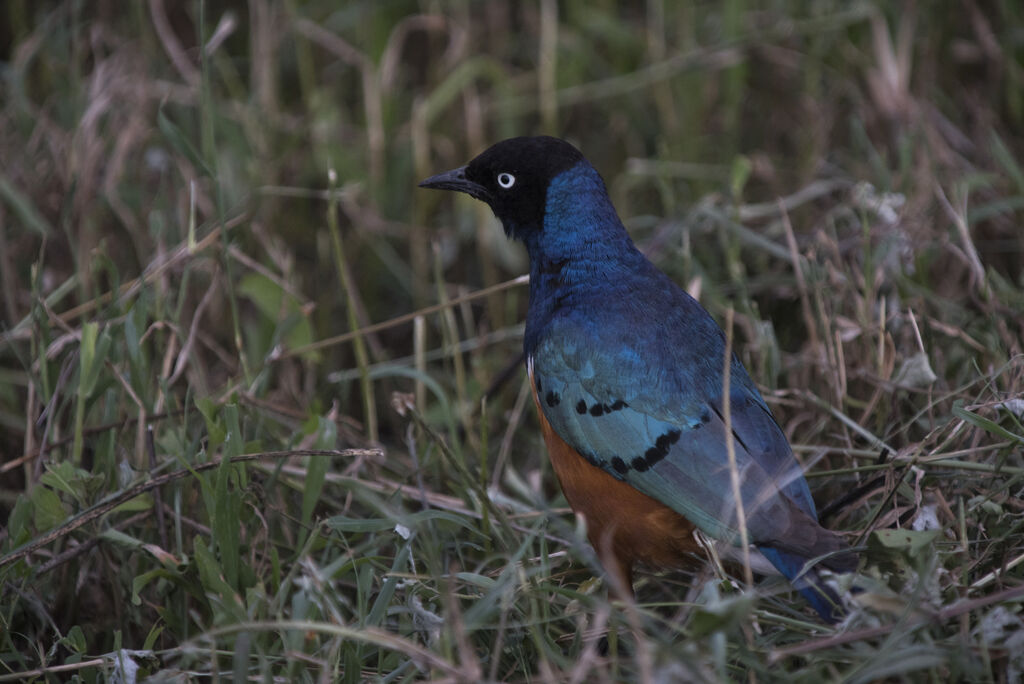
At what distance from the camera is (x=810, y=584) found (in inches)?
93.7

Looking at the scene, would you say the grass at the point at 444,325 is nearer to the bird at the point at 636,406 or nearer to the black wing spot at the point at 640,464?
the bird at the point at 636,406

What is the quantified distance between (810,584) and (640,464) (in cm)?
53

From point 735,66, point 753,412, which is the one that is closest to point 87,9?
point 735,66

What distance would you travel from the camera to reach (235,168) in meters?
4.40

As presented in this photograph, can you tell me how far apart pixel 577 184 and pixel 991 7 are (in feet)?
9.29

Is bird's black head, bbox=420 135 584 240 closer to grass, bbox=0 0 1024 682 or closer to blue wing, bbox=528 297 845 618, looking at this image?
grass, bbox=0 0 1024 682

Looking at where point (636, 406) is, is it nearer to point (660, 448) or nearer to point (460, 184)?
point (660, 448)

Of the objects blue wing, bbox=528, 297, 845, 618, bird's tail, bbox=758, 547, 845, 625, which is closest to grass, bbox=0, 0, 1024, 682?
bird's tail, bbox=758, 547, 845, 625

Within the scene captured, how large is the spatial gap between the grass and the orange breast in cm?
14

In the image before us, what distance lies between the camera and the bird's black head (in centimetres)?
325

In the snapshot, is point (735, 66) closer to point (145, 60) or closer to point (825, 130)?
point (825, 130)

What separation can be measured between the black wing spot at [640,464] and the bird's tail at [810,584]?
0.37 m

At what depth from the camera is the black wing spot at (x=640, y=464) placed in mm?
2707

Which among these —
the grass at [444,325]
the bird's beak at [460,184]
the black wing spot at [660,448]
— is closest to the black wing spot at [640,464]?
the black wing spot at [660,448]
